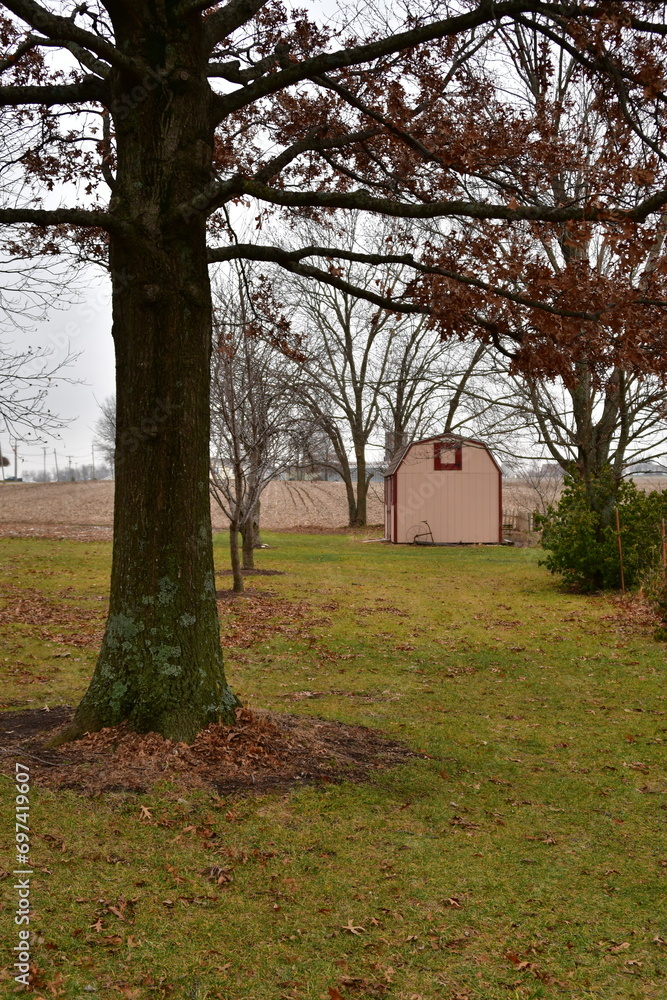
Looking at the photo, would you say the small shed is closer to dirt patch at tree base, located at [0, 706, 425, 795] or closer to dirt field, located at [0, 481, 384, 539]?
dirt field, located at [0, 481, 384, 539]

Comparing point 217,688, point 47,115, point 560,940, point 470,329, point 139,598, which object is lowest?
point 560,940

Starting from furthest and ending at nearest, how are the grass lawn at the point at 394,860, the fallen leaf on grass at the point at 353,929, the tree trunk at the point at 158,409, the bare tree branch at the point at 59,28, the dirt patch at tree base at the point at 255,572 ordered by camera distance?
the dirt patch at tree base at the point at 255,572 < the tree trunk at the point at 158,409 < the bare tree branch at the point at 59,28 < the fallen leaf on grass at the point at 353,929 < the grass lawn at the point at 394,860

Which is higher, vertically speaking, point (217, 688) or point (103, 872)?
point (217, 688)

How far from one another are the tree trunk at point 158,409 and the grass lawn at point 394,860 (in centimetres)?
90

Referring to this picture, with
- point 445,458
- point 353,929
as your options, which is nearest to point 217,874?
point 353,929

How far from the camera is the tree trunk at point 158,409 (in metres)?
6.02

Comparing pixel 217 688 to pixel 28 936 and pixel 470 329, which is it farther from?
pixel 470 329

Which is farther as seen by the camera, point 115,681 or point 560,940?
point 115,681

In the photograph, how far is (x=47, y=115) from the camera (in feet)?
26.6

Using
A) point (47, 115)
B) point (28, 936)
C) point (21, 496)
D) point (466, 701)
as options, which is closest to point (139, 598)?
point (28, 936)

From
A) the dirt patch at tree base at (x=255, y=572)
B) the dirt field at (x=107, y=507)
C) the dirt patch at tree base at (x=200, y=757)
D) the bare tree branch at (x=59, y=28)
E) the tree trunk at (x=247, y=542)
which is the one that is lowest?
the dirt patch at tree base at (x=200, y=757)

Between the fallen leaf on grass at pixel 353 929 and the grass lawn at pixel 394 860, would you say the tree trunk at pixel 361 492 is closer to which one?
the grass lawn at pixel 394 860

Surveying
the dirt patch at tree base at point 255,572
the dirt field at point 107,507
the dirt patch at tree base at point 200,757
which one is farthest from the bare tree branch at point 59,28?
the dirt field at point 107,507

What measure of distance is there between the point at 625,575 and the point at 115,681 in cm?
1346
